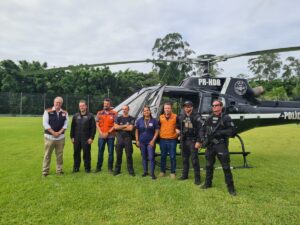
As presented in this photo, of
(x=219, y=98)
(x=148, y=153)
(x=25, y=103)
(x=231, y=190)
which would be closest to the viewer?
(x=231, y=190)

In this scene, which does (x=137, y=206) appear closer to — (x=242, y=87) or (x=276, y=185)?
(x=276, y=185)

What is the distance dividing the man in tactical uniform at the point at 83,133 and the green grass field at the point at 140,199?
40 centimetres

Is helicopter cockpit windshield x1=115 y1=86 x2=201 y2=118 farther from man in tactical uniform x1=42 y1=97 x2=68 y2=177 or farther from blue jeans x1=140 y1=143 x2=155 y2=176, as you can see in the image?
man in tactical uniform x1=42 y1=97 x2=68 y2=177

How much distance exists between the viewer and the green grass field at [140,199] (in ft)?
13.1

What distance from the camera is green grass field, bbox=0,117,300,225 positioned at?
4000mm

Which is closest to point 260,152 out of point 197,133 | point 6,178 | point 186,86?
point 186,86

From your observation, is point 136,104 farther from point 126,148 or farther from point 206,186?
point 206,186

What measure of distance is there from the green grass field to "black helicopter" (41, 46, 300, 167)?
1.44 metres

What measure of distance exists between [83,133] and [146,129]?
1.40 metres

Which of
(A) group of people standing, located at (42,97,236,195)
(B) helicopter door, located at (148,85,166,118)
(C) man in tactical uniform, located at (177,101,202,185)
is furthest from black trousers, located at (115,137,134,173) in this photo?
(C) man in tactical uniform, located at (177,101,202,185)

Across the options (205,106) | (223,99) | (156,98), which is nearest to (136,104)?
(156,98)

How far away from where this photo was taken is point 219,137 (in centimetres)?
525

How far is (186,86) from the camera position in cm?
770

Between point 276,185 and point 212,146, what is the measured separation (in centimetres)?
161
